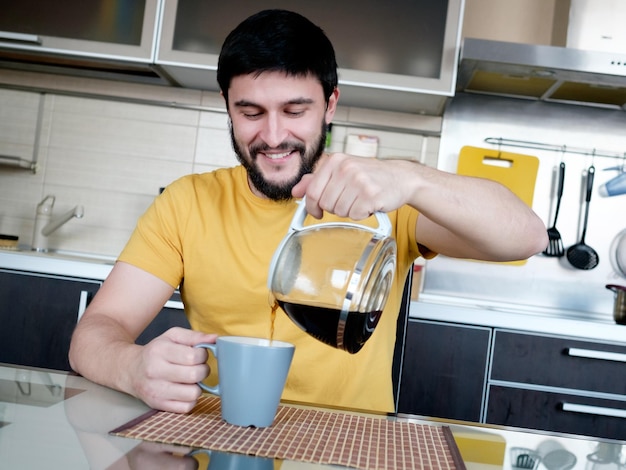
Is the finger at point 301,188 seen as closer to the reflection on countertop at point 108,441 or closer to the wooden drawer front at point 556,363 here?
the reflection on countertop at point 108,441

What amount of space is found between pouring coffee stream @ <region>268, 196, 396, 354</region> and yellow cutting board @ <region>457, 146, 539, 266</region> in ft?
6.09

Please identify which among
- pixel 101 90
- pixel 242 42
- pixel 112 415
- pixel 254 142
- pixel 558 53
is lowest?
pixel 112 415

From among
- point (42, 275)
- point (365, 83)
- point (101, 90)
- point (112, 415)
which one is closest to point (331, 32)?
point (365, 83)

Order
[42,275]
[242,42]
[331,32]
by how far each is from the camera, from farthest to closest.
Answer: [331,32] < [42,275] < [242,42]

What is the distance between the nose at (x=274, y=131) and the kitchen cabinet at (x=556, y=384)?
1.12 meters

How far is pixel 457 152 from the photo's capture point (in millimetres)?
2527

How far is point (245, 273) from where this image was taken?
1184 millimetres

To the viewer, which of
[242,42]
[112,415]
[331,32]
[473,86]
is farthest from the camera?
[473,86]

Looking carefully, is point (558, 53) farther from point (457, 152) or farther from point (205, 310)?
point (205, 310)

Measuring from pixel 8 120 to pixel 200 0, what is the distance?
2.87ft

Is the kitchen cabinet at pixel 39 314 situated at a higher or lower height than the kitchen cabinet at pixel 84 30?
lower

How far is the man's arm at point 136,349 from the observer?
0.76 meters

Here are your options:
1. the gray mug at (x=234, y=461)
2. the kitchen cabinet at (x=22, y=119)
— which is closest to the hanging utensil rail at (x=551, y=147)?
the kitchen cabinet at (x=22, y=119)

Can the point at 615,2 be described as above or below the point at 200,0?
above
